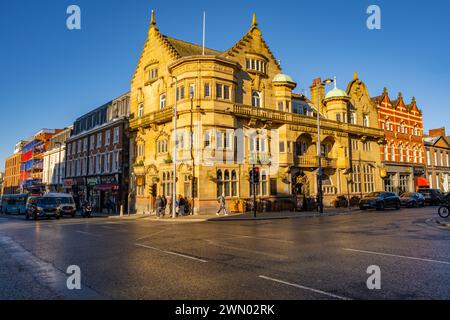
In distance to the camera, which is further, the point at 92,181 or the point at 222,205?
the point at 92,181

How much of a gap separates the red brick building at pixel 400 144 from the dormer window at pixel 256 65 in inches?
823

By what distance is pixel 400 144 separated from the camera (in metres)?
45.5

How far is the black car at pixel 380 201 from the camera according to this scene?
93.9 ft

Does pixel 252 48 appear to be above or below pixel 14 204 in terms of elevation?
above

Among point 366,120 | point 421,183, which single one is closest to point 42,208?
point 366,120

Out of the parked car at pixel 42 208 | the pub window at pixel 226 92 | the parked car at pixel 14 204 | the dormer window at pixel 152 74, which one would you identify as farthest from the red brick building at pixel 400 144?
the parked car at pixel 14 204

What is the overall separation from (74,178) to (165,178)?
959 inches

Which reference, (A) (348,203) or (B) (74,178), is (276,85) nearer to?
(A) (348,203)

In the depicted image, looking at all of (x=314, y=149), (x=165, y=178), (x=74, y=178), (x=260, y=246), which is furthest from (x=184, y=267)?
(x=74, y=178)

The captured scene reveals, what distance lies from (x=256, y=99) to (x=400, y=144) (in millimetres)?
26845

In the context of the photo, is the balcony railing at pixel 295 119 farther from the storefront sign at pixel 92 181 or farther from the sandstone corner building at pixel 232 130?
the storefront sign at pixel 92 181

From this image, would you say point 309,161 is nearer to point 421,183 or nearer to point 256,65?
Result: point 256,65

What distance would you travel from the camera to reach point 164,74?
3106cm

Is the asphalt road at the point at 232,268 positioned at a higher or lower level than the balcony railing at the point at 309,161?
lower
